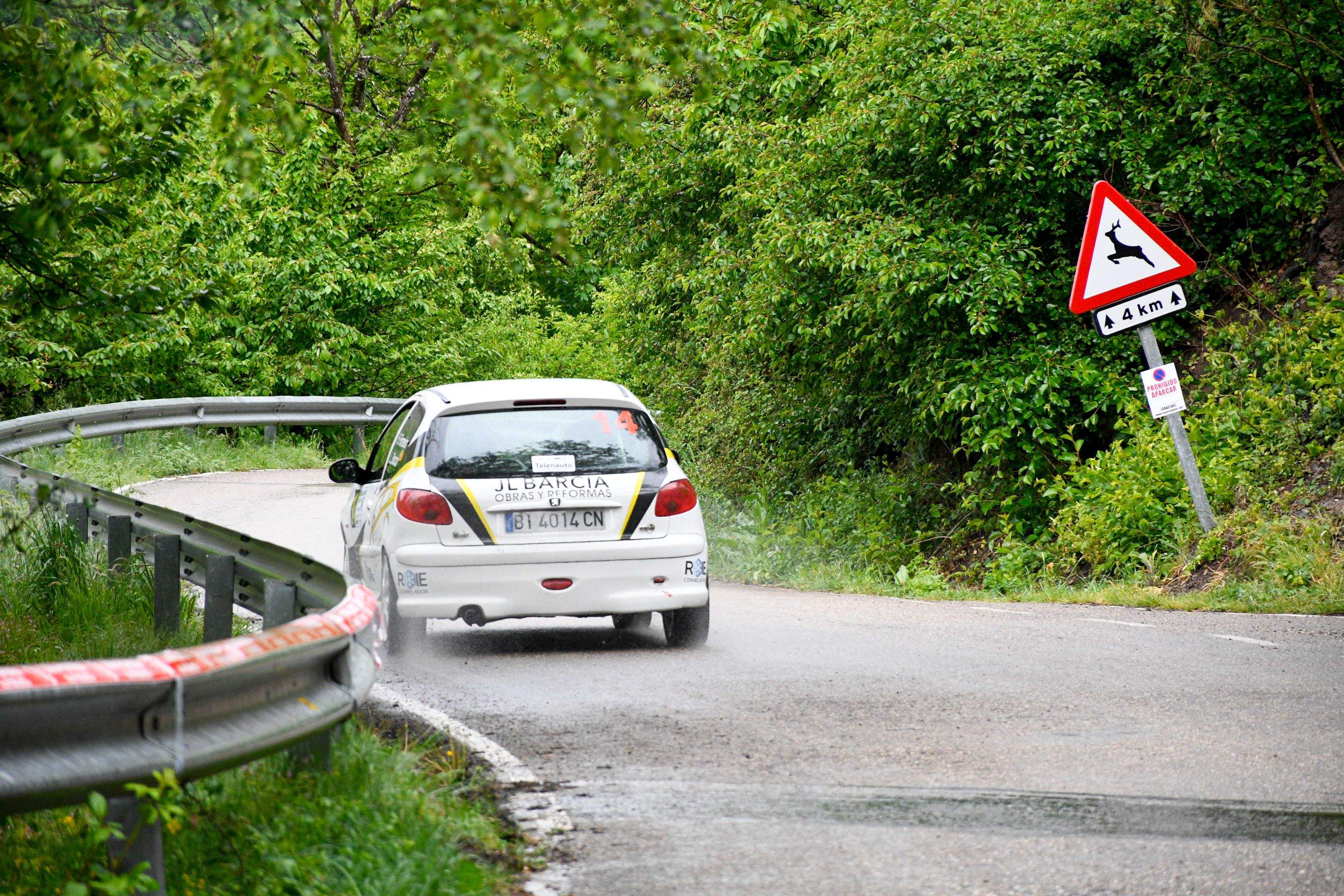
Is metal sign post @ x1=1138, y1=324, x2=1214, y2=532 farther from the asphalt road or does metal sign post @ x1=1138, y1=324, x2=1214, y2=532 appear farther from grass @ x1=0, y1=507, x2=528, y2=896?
grass @ x1=0, y1=507, x2=528, y2=896

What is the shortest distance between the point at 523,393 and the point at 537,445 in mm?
384

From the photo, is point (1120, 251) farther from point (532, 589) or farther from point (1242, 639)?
point (532, 589)

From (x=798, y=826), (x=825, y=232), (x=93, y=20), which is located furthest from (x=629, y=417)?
(x=825, y=232)

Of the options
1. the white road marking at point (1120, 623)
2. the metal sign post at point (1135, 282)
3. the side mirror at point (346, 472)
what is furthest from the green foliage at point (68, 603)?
the metal sign post at point (1135, 282)

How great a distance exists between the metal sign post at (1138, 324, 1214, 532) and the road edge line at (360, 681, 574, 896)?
7059 millimetres

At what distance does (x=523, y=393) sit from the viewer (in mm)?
9547

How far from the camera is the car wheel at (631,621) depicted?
10.7 meters

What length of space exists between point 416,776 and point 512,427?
4.11 m

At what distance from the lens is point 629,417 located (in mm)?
9664

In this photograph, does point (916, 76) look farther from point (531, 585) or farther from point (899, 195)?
point (531, 585)

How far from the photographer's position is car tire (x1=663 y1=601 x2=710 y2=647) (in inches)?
374

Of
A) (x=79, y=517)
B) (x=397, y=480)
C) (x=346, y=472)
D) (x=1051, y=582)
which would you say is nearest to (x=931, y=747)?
(x=397, y=480)

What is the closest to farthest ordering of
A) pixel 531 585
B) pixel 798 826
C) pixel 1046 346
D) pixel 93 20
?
pixel 798 826 → pixel 93 20 → pixel 531 585 → pixel 1046 346

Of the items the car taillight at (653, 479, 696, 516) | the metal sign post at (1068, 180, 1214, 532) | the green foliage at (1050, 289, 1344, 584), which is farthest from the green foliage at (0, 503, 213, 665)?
the green foliage at (1050, 289, 1344, 584)
